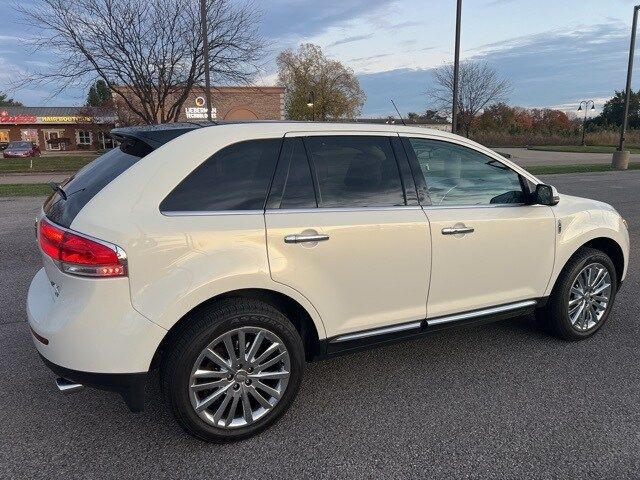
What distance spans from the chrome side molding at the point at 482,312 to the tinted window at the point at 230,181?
58.0 inches

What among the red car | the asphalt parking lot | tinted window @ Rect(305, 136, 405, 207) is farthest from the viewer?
the red car

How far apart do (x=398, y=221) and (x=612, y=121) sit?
248ft

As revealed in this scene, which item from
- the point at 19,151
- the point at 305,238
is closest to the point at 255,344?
the point at 305,238

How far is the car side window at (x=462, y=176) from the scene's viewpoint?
338 cm

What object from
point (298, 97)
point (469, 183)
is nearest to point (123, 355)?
point (469, 183)

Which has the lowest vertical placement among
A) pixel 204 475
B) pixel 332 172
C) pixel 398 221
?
pixel 204 475

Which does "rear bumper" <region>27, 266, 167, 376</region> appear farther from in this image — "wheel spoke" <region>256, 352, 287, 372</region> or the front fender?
the front fender

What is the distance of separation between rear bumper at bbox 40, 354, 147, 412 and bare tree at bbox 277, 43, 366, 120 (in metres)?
55.9

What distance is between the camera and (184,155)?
2689mm

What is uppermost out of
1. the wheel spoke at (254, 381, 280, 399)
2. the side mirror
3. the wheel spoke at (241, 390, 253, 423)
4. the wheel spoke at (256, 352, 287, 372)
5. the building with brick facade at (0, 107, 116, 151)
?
the building with brick facade at (0, 107, 116, 151)

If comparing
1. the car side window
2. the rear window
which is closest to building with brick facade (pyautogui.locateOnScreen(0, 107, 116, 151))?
the rear window

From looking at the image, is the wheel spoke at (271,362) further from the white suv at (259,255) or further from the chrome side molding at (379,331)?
the chrome side molding at (379,331)

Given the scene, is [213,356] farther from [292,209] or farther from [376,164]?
[376,164]

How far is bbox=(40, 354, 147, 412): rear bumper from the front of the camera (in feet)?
8.16
